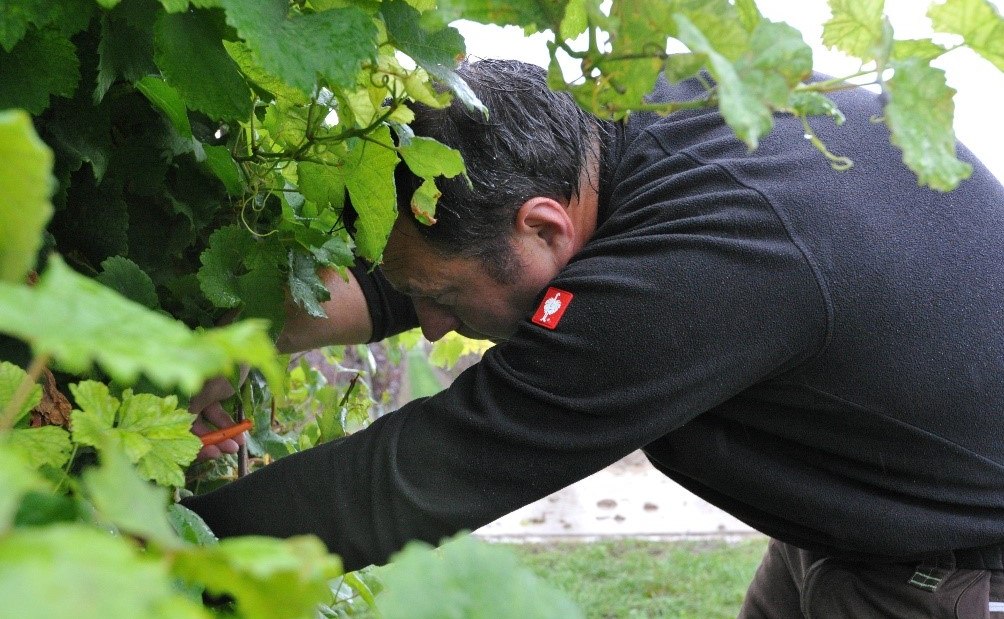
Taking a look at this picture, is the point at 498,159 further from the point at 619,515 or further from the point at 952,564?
the point at 619,515

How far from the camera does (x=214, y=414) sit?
5.17 ft

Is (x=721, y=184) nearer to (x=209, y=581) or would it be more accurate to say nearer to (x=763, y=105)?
(x=763, y=105)

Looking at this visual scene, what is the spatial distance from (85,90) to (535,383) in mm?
717

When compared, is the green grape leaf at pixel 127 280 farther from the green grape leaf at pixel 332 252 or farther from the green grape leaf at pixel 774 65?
the green grape leaf at pixel 774 65

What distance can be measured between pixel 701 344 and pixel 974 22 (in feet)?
2.59

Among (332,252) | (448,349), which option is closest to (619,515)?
(448,349)

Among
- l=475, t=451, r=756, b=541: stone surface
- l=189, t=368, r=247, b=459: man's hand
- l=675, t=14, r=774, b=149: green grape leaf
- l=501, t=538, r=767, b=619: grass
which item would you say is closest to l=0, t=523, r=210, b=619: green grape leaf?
l=675, t=14, r=774, b=149: green grape leaf

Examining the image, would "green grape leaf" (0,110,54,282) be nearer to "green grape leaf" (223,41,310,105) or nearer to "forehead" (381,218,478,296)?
"green grape leaf" (223,41,310,105)

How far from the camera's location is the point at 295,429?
2.22m

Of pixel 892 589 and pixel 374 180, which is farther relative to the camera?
pixel 892 589

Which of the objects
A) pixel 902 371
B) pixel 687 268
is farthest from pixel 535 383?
pixel 902 371

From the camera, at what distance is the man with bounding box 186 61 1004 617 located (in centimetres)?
144

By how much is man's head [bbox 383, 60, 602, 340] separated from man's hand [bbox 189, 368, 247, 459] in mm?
430

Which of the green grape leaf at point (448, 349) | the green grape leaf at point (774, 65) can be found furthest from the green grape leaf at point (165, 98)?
the green grape leaf at point (448, 349)
